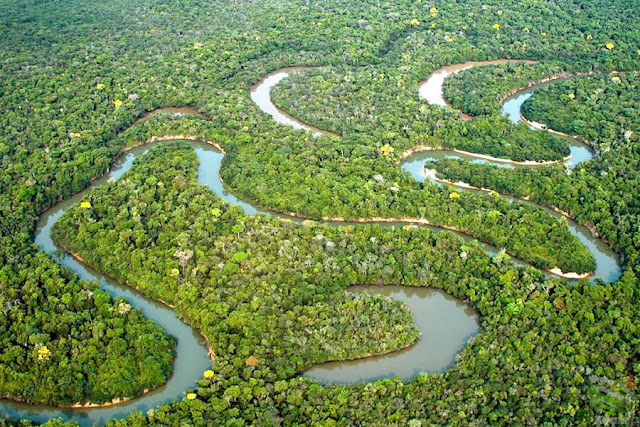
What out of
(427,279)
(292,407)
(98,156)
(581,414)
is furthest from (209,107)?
(581,414)

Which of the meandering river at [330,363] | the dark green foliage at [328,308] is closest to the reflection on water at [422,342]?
the meandering river at [330,363]


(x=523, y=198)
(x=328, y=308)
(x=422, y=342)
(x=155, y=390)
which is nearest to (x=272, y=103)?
(x=523, y=198)

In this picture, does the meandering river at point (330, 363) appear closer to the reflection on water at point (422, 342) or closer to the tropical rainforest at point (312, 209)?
the reflection on water at point (422, 342)

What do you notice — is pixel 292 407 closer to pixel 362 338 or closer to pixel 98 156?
pixel 362 338

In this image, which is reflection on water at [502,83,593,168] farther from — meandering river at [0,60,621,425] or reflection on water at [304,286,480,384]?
reflection on water at [304,286,480,384]

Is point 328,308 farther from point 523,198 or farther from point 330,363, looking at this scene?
point 523,198

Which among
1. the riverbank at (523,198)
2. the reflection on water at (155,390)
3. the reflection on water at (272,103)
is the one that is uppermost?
the reflection on water at (272,103)

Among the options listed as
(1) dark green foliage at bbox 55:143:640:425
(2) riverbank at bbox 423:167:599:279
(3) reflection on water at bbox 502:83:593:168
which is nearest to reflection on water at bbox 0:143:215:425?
(1) dark green foliage at bbox 55:143:640:425

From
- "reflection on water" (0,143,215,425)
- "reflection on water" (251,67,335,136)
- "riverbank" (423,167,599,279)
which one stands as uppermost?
"reflection on water" (251,67,335,136)

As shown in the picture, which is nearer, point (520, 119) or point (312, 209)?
point (312, 209)
